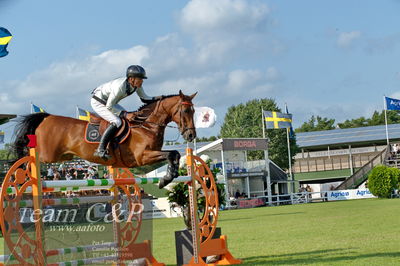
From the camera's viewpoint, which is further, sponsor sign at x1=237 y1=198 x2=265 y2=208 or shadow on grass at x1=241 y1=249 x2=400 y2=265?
sponsor sign at x1=237 y1=198 x2=265 y2=208

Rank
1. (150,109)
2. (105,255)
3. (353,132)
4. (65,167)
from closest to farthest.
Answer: (105,255), (150,109), (65,167), (353,132)

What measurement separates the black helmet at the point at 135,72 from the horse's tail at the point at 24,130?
173cm

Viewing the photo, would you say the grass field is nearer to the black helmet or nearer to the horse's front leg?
the horse's front leg

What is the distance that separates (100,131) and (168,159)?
1186mm

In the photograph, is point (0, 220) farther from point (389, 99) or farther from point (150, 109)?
point (389, 99)

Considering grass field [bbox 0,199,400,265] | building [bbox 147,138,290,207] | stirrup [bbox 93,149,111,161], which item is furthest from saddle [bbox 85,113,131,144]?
building [bbox 147,138,290,207]

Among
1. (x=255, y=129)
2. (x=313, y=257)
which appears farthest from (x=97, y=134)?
(x=255, y=129)

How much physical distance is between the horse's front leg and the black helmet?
108 cm

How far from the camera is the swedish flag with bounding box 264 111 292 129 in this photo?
4266 cm

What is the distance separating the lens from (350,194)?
3753 cm

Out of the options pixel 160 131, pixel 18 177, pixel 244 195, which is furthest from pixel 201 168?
pixel 244 195

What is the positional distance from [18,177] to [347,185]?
4035 centimetres

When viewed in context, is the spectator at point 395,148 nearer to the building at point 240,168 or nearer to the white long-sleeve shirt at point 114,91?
the building at point 240,168

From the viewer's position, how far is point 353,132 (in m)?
66.1
